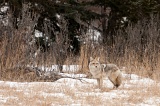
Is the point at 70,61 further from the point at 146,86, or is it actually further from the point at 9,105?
the point at 9,105

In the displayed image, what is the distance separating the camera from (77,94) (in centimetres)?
828

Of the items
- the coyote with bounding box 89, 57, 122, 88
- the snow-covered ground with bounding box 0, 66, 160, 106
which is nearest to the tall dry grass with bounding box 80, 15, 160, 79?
the snow-covered ground with bounding box 0, 66, 160, 106

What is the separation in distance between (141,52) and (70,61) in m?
2.61

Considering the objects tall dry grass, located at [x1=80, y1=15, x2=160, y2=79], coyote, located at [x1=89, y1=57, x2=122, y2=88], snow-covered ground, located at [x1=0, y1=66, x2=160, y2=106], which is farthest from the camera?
tall dry grass, located at [x1=80, y1=15, x2=160, y2=79]

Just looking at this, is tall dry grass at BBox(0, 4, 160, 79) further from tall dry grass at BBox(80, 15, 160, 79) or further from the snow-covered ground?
the snow-covered ground

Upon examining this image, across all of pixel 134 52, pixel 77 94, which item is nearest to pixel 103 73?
pixel 77 94

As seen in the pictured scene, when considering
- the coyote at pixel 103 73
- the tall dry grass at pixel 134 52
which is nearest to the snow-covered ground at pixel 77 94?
the coyote at pixel 103 73

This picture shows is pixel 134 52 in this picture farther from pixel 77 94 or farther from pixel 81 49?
pixel 77 94

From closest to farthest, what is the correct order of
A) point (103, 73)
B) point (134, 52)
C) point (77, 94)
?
point (77, 94) < point (103, 73) < point (134, 52)

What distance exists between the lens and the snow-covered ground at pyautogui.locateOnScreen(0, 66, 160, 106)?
24.4 ft

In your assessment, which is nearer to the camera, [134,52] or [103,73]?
[103,73]

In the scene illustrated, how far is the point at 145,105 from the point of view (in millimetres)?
7469

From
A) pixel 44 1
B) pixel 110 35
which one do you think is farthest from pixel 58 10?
pixel 110 35

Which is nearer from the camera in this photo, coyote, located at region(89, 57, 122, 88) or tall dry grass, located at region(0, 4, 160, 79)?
coyote, located at region(89, 57, 122, 88)
